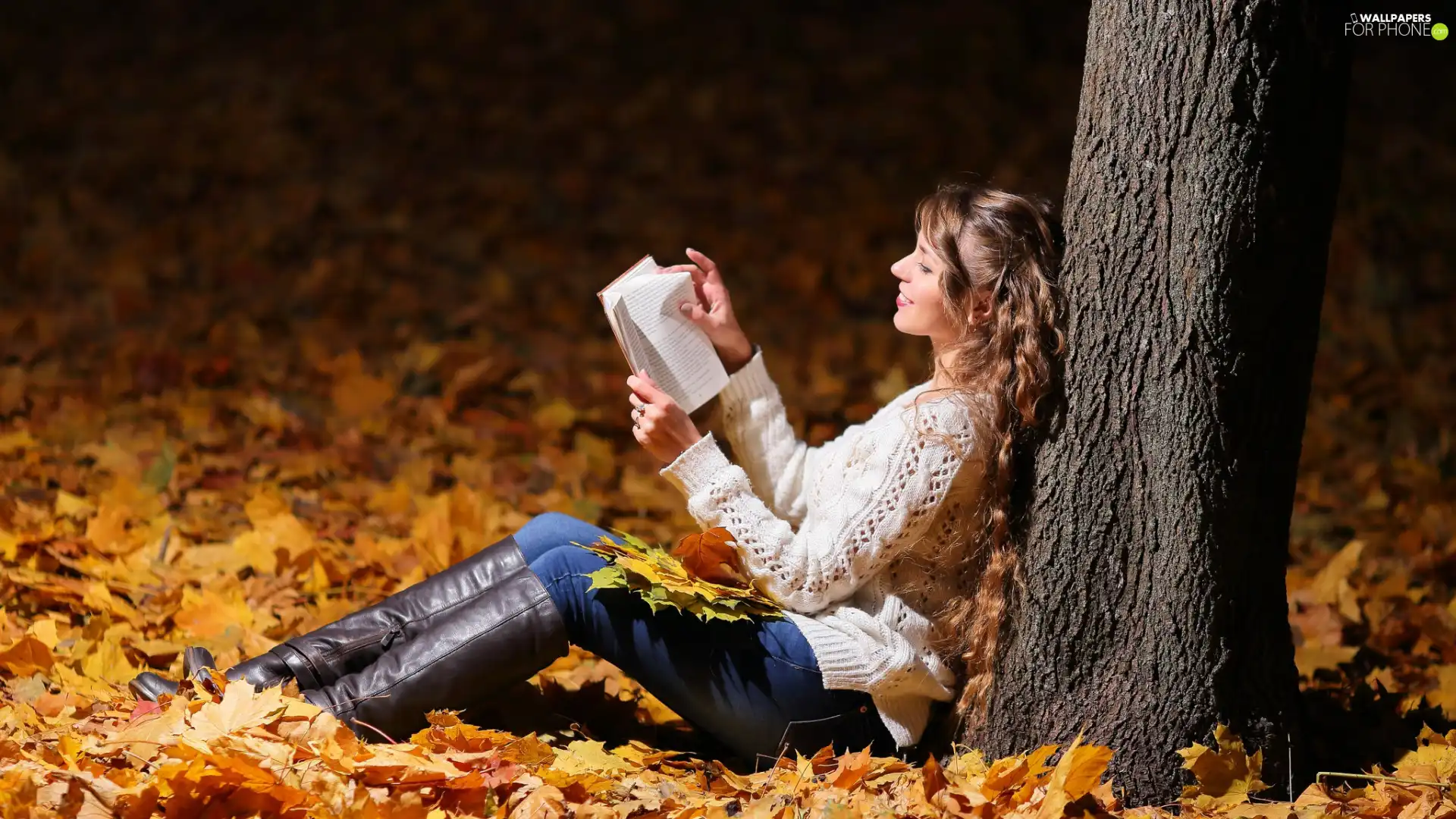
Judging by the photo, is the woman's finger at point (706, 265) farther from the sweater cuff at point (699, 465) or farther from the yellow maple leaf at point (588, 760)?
the yellow maple leaf at point (588, 760)

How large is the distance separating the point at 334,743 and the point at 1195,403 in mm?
1450

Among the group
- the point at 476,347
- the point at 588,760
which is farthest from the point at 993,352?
the point at 476,347

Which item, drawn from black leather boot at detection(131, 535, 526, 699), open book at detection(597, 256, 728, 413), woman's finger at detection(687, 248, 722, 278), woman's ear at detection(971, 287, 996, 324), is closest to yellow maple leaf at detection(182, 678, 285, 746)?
black leather boot at detection(131, 535, 526, 699)

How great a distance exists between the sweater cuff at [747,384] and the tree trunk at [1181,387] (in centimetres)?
72

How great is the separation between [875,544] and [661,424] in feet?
1.41

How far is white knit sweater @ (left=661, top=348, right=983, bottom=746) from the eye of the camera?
7.34 ft

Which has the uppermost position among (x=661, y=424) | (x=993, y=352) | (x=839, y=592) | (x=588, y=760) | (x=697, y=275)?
(x=697, y=275)

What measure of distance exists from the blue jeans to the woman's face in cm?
58

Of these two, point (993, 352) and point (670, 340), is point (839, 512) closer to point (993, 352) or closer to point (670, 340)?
point (993, 352)

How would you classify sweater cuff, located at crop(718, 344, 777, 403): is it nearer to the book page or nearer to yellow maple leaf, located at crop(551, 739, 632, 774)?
the book page

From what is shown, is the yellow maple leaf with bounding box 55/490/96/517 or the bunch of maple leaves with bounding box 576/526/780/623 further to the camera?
the yellow maple leaf with bounding box 55/490/96/517

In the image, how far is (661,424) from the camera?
2.35 meters

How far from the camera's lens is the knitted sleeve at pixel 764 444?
2.75 metres

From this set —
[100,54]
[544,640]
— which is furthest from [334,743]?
[100,54]
